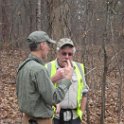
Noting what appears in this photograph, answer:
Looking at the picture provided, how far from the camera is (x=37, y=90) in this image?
3.91m

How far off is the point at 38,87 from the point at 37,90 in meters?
0.08

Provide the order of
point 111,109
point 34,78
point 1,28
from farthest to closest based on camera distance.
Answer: point 1,28, point 111,109, point 34,78

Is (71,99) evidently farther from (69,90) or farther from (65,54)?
(65,54)

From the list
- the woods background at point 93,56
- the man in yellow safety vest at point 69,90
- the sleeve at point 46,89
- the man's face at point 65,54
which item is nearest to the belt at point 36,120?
the sleeve at point 46,89

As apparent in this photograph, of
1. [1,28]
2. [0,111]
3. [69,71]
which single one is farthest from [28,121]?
[1,28]

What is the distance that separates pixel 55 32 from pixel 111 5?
4.05ft

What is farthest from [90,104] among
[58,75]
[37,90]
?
[37,90]

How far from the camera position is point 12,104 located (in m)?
10.4

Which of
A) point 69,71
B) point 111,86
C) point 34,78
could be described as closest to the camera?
point 34,78

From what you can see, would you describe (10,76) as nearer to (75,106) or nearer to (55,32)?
(55,32)

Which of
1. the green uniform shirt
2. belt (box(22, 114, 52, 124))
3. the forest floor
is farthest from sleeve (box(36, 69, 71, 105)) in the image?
the forest floor

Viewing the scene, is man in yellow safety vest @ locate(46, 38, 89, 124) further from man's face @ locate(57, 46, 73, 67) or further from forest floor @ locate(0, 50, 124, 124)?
forest floor @ locate(0, 50, 124, 124)

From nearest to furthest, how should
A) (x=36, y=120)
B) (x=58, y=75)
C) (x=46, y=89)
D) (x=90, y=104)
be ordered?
(x=46, y=89) < (x=36, y=120) < (x=58, y=75) < (x=90, y=104)

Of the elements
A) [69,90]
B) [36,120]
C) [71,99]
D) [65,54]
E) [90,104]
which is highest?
[65,54]
